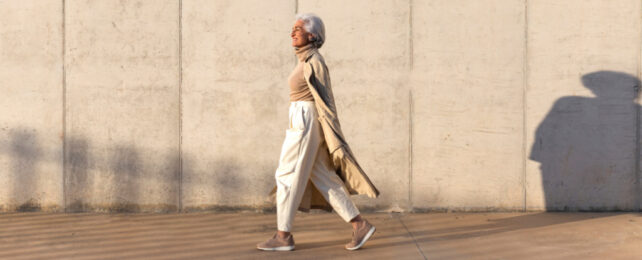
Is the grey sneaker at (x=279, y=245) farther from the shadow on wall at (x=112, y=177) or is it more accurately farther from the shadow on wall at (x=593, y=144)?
the shadow on wall at (x=593, y=144)

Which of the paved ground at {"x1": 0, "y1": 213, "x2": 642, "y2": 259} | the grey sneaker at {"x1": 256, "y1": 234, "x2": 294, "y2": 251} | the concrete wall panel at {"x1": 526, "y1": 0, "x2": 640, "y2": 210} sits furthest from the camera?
the concrete wall panel at {"x1": 526, "y1": 0, "x2": 640, "y2": 210}

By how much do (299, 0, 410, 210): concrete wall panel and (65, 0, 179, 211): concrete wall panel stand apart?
61.2 inches

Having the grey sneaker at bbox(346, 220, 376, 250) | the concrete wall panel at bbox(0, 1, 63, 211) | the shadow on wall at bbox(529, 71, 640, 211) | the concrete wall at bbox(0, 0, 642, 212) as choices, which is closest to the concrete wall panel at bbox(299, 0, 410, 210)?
the concrete wall at bbox(0, 0, 642, 212)

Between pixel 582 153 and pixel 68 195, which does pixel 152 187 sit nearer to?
pixel 68 195

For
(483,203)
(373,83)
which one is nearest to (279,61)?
(373,83)

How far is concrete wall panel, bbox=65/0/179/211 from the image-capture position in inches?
264

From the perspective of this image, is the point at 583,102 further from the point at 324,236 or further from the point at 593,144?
the point at 324,236

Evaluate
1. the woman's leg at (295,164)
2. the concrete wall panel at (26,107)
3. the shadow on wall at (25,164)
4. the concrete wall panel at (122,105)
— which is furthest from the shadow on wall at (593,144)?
the shadow on wall at (25,164)

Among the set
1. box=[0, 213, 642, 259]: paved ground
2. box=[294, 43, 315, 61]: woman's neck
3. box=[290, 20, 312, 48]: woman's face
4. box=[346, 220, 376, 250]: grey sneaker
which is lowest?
box=[0, 213, 642, 259]: paved ground

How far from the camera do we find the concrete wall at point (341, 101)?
21.9 ft

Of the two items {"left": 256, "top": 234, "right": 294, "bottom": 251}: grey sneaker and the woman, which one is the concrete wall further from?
{"left": 256, "top": 234, "right": 294, "bottom": 251}: grey sneaker

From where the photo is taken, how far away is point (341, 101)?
6719 mm

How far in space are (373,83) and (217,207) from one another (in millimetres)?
1974

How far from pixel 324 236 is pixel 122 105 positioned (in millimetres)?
2541
